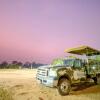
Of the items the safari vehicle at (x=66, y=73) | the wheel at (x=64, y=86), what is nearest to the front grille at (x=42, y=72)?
the safari vehicle at (x=66, y=73)

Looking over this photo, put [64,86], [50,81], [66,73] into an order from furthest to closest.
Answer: [66,73] → [64,86] → [50,81]

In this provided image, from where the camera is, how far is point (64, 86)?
36.7 ft

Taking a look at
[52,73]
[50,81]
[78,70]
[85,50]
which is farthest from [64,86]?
[85,50]

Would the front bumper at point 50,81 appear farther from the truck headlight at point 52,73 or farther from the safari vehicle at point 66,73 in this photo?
the truck headlight at point 52,73

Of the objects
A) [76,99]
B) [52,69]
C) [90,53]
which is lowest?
[76,99]

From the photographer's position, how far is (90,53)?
16203mm

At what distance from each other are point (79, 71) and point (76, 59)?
787 mm

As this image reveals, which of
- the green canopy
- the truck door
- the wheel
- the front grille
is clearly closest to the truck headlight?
the front grille

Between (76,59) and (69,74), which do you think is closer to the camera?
(69,74)

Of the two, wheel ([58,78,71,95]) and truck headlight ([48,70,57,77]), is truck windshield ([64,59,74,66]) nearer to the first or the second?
wheel ([58,78,71,95])

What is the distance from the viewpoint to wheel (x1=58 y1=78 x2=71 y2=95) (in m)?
11.0

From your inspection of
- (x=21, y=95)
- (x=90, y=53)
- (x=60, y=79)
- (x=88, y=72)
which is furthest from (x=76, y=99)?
(x=90, y=53)

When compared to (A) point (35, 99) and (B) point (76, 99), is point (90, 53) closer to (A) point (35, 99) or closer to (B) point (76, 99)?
(B) point (76, 99)

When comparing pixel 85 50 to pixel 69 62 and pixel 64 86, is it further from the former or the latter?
pixel 64 86
